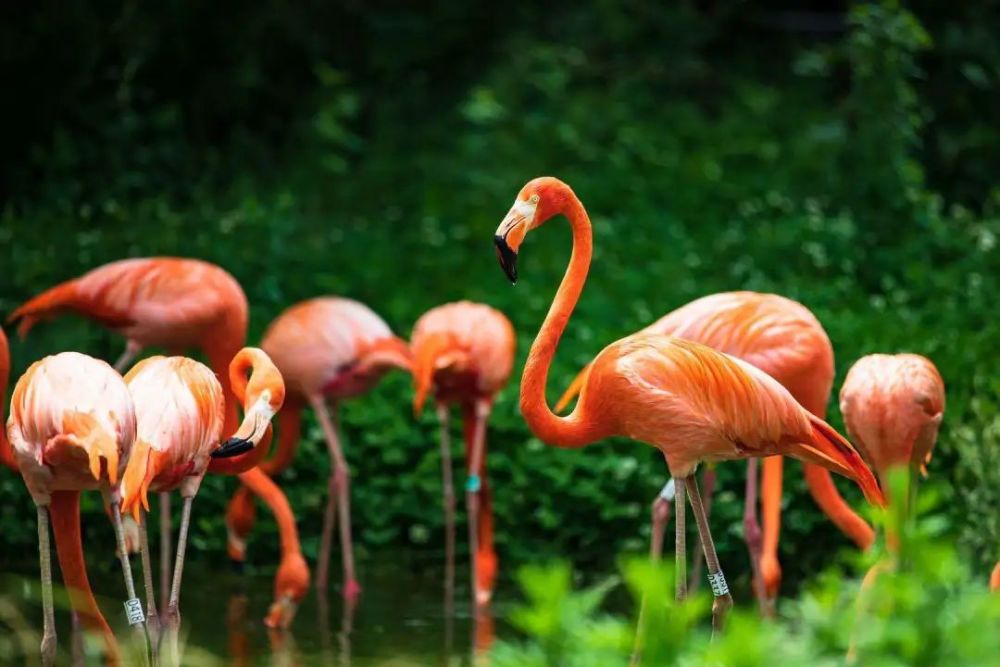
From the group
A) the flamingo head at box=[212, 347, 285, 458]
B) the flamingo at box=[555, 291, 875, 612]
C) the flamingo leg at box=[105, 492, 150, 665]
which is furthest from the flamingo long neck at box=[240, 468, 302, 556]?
the flamingo leg at box=[105, 492, 150, 665]

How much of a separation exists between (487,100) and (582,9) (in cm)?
155

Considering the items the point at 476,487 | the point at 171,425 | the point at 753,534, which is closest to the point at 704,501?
the point at 753,534

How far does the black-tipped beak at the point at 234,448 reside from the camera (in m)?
4.11

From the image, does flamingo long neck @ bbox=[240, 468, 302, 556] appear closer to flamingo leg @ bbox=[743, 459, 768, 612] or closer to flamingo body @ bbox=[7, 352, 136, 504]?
flamingo body @ bbox=[7, 352, 136, 504]

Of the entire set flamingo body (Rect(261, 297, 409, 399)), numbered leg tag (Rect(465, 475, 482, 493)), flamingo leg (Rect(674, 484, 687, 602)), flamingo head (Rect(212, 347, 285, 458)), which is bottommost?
numbered leg tag (Rect(465, 475, 482, 493))

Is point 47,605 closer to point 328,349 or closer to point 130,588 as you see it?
point 130,588

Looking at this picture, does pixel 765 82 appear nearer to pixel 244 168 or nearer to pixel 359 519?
pixel 244 168

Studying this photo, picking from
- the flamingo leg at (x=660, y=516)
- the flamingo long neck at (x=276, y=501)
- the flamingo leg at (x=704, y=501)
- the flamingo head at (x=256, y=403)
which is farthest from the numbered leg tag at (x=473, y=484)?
the flamingo head at (x=256, y=403)

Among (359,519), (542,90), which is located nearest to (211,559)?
(359,519)

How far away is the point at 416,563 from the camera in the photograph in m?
6.21

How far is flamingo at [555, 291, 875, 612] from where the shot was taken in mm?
4977

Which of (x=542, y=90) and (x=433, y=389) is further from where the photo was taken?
(x=542, y=90)

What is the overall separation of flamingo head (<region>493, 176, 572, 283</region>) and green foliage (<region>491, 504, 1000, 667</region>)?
5.33 feet

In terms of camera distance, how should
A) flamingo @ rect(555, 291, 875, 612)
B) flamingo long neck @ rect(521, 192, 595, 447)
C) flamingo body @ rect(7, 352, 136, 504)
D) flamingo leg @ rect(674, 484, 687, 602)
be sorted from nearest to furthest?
1. flamingo body @ rect(7, 352, 136, 504)
2. flamingo leg @ rect(674, 484, 687, 602)
3. flamingo long neck @ rect(521, 192, 595, 447)
4. flamingo @ rect(555, 291, 875, 612)
